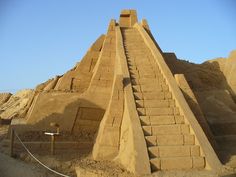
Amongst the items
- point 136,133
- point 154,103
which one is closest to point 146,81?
point 154,103

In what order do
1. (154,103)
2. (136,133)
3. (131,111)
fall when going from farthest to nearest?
1. (154,103)
2. (131,111)
3. (136,133)

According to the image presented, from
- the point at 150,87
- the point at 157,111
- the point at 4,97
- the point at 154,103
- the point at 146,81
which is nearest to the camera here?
the point at 157,111

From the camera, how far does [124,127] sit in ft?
25.1

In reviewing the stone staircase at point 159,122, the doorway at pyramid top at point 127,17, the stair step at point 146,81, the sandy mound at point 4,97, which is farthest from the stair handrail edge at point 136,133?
the sandy mound at point 4,97

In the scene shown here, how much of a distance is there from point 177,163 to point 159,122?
1225mm

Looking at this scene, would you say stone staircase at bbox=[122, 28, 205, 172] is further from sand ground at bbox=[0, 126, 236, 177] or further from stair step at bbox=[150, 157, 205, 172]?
sand ground at bbox=[0, 126, 236, 177]

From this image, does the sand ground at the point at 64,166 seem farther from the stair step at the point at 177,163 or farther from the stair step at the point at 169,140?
the stair step at the point at 169,140

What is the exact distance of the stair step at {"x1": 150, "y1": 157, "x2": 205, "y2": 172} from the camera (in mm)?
6586

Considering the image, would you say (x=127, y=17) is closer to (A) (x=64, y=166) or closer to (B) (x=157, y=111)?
(B) (x=157, y=111)

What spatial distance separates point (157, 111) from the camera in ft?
26.0

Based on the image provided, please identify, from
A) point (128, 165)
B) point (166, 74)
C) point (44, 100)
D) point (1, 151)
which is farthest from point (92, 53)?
point (128, 165)

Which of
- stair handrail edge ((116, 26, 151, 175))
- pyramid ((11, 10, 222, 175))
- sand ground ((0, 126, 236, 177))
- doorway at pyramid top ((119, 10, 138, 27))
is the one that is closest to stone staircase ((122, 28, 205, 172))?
pyramid ((11, 10, 222, 175))

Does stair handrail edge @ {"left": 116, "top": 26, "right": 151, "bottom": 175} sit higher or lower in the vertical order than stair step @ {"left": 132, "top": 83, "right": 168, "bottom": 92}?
lower

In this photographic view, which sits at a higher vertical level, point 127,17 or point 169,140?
point 127,17
